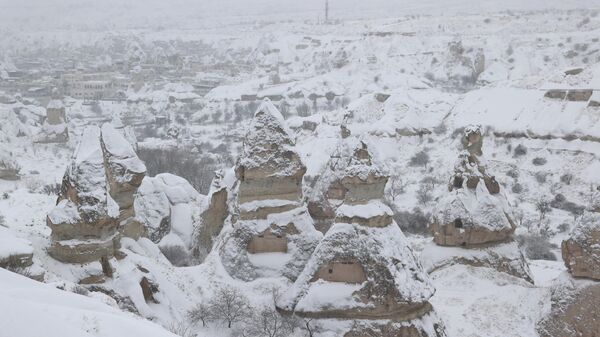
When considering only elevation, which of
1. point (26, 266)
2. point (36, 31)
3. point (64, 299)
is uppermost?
point (64, 299)

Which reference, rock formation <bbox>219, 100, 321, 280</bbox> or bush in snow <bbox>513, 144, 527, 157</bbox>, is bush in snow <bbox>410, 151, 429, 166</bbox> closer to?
bush in snow <bbox>513, 144, 527, 157</bbox>

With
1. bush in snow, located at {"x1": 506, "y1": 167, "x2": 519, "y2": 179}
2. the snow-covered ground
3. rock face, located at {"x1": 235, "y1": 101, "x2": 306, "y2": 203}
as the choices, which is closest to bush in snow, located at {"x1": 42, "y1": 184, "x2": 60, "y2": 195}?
the snow-covered ground

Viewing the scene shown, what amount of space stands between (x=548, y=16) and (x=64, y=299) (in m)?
135

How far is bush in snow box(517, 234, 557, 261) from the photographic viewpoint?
112 ft

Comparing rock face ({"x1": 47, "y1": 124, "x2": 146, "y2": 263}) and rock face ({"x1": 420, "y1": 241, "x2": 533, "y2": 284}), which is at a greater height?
rock face ({"x1": 47, "y1": 124, "x2": 146, "y2": 263})

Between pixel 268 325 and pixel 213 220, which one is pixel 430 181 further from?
pixel 268 325

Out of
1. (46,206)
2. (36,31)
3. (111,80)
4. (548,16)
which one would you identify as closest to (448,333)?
(46,206)

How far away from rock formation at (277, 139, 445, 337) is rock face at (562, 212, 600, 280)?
4737mm

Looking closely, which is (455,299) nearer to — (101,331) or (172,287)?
(172,287)

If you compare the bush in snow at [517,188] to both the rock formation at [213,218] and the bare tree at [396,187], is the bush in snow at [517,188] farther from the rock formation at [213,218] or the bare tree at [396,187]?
the rock formation at [213,218]

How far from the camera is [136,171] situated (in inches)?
811

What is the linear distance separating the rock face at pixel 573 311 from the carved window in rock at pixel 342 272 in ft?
21.4

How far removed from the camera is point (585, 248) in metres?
19.1

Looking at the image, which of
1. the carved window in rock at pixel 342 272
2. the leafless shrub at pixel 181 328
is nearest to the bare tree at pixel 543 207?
the carved window in rock at pixel 342 272
